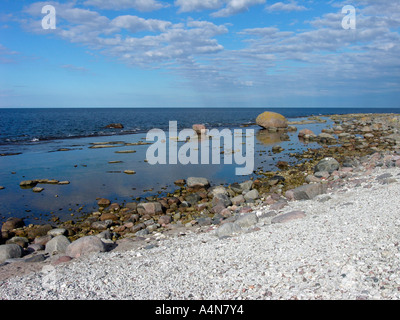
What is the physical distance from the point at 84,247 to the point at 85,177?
1013 centimetres

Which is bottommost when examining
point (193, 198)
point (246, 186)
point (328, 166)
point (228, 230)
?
point (193, 198)

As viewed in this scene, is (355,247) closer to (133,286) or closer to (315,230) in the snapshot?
(315,230)

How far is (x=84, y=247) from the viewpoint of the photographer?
7750mm

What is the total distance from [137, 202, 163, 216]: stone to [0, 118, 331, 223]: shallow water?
5.85 feet

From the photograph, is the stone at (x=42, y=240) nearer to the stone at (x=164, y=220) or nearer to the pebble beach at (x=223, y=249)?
the pebble beach at (x=223, y=249)

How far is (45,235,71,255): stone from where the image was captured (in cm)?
829

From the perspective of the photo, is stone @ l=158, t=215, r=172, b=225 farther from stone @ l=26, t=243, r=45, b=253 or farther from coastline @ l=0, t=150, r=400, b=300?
stone @ l=26, t=243, r=45, b=253

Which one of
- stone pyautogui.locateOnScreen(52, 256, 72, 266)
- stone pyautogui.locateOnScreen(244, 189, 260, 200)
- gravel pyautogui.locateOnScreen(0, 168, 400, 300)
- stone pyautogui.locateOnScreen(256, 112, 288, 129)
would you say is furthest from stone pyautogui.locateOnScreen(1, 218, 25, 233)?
stone pyautogui.locateOnScreen(256, 112, 288, 129)

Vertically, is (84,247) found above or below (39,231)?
above

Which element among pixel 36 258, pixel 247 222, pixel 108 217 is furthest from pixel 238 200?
pixel 36 258

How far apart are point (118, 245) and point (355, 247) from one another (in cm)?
569

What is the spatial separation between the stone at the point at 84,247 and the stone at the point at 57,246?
0.59m

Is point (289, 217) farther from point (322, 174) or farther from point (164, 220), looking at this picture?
point (322, 174)

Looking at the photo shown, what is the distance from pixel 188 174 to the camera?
1758 cm
